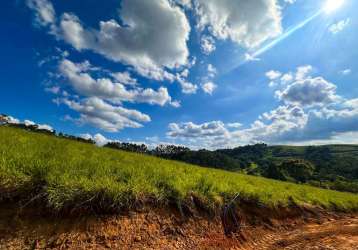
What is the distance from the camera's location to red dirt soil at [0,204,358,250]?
4.79m

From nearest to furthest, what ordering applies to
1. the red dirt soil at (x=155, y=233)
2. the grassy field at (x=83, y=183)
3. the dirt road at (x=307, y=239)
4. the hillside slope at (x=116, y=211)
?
the red dirt soil at (x=155, y=233) → the hillside slope at (x=116, y=211) → the grassy field at (x=83, y=183) → the dirt road at (x=307, y=239)

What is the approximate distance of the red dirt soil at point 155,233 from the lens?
15.7ft

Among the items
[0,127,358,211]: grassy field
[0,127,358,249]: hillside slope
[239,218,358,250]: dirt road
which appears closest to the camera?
[0,127,358,249]: hillside slope

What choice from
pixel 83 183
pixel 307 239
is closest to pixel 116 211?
pixel 83 183

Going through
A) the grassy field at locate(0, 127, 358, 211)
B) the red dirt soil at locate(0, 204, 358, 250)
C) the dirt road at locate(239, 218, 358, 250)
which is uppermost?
the grassy field at locate(0, 127, 358, 211)

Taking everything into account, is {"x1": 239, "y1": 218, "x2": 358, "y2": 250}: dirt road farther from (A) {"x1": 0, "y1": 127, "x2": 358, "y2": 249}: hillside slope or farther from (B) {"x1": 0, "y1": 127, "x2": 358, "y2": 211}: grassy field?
(B) {"x1": 0, "y1": 127, "x2": 358, "y2": 211}: grassy field

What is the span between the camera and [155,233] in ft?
20.5

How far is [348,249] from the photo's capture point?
7336mm

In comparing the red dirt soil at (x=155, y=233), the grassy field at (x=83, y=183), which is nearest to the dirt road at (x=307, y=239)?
the red dirt soil at (x=155, y=233)

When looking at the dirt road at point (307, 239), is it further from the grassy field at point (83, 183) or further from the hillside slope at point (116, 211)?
the grassy field at point (83, 183)

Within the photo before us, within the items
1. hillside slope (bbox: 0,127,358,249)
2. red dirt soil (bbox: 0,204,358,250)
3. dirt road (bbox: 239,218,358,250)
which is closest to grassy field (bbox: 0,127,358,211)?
hillside slope (bbox: 0,127,358,249)

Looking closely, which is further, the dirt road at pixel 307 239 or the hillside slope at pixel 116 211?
the dirt road at pixel 307 239

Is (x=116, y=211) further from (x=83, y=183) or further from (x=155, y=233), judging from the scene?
(x=155, y=233)

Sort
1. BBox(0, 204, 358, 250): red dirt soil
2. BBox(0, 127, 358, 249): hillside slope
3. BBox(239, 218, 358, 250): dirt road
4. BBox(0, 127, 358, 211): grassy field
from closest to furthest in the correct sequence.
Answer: BBox(0, 204, 358, 250): red dirt soil < BBox(0, 127, 358, 249): hillside slope < BBox(0, 127, 358, 211): grassy field < BBox(239, 218, 358, 250): dirt road
